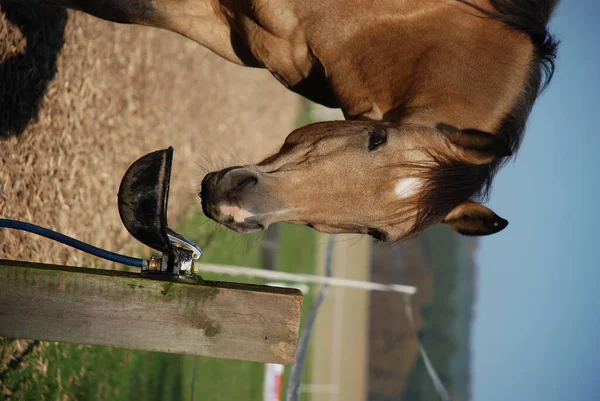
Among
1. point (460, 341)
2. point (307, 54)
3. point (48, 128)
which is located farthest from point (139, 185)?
point (460, 341)

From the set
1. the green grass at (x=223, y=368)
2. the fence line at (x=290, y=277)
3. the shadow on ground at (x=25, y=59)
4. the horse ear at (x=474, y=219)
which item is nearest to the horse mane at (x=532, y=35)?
the horse ear at (x=474, y=219)

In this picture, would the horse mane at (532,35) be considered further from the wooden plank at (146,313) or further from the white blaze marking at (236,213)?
the wooden plank at (146,313)

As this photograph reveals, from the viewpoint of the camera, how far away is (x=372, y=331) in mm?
12555

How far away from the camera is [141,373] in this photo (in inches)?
271

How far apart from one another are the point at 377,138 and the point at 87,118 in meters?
3.83

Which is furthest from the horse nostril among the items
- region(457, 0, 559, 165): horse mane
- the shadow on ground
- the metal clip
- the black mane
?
the shadow on ground

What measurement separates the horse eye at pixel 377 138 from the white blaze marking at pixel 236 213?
2.25 feet

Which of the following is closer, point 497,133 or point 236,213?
point 236,213

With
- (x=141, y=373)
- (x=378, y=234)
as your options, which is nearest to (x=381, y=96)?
(x=378, y=234)

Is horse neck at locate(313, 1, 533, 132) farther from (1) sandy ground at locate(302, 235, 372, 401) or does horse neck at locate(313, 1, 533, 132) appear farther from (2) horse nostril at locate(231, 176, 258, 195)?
(1) sandy ground at locate(302, 235, 372, 401)

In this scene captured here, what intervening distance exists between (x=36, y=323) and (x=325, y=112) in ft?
41.5

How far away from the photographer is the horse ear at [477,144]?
2982mm

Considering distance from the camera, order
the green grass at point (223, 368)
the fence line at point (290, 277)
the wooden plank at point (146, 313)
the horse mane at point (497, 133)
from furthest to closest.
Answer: the green grass at point (223, 368) → the fence line at point (290, 277) → the horse mane at point (497, 133) → the wooden plank at point (146, 313)

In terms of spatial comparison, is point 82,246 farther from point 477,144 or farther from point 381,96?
point 477,144
